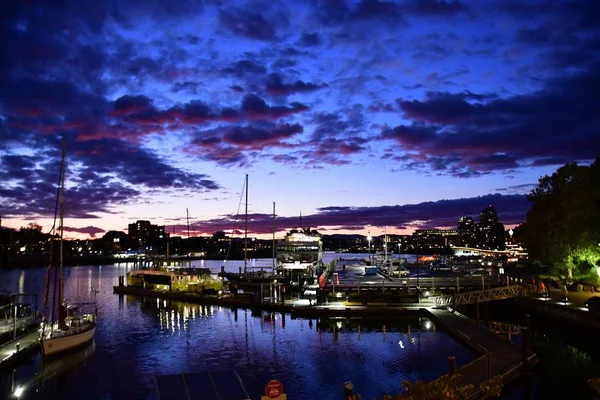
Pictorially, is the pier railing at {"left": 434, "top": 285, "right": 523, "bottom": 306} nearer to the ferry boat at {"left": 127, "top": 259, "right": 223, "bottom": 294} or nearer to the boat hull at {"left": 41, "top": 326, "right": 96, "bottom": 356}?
the ferry boat at {"left": 127, "top": 259, "right": 223, "bottom": 294}

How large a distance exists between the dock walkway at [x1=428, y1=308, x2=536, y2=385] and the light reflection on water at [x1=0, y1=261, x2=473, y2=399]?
1112 millimetres

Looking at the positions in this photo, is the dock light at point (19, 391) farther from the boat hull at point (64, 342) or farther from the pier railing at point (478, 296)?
the pier railing at point (478, 296)

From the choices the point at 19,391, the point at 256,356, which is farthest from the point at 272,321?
the point at 19,391

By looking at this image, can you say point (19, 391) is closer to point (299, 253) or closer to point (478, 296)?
point (478, 296)

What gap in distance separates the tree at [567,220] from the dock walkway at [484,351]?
1685 cm

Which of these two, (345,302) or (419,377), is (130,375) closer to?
(419,377)

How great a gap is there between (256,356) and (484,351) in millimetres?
14717

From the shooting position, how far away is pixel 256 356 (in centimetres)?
3388

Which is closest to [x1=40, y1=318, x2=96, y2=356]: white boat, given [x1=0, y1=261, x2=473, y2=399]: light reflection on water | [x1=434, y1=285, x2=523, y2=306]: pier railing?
[x1=0, y1=261, x2=473, y2=399]: light reflection on water

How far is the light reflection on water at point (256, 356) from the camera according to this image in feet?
88.0

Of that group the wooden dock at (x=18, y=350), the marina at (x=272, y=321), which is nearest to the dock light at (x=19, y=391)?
the wooden dock at (x=18, y=350)

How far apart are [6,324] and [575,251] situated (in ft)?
171

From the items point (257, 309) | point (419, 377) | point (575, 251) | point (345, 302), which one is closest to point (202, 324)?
point (257, 309)

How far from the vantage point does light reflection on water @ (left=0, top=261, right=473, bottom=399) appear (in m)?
26.8
